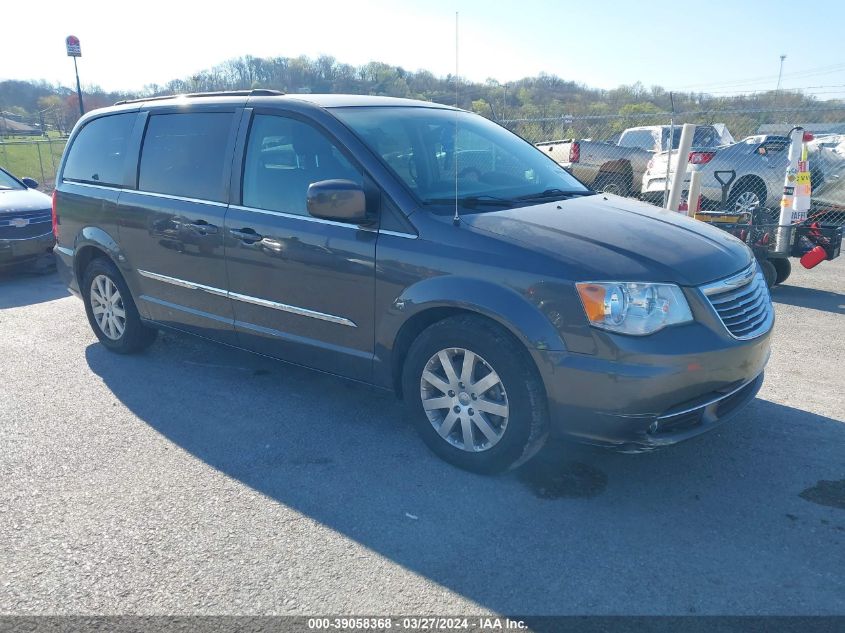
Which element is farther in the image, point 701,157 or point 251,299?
point 701,157

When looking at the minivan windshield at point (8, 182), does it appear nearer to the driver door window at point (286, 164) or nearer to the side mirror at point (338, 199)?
the driver door window at point (286, 164)

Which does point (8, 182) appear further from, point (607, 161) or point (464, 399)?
point (607, 161)

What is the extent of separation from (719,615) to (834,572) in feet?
1.97

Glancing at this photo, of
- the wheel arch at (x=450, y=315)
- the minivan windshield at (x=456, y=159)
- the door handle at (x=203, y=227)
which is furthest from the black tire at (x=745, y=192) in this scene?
the door handle at (x=203, y=227)

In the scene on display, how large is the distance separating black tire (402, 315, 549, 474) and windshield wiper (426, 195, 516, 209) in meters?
0.69

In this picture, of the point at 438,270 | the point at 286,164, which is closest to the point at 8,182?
the point at 286,164

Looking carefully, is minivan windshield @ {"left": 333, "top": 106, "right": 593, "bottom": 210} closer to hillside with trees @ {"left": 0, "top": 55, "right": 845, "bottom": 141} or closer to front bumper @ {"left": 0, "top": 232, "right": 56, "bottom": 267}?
hillside with trees @ {"left": 0, "top": 55, "right": 845, "bottom": 141}

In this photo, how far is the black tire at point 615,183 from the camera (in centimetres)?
1395

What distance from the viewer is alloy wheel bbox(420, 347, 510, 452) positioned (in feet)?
11.2

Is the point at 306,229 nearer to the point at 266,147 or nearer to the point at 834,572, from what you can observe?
the point at 266,147

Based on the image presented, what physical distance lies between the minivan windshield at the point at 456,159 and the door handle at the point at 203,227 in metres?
1.11

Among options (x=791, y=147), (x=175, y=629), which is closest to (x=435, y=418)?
(x=175, y=629)

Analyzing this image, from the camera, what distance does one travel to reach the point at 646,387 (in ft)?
9.91

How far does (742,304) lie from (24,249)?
8.37 metres
